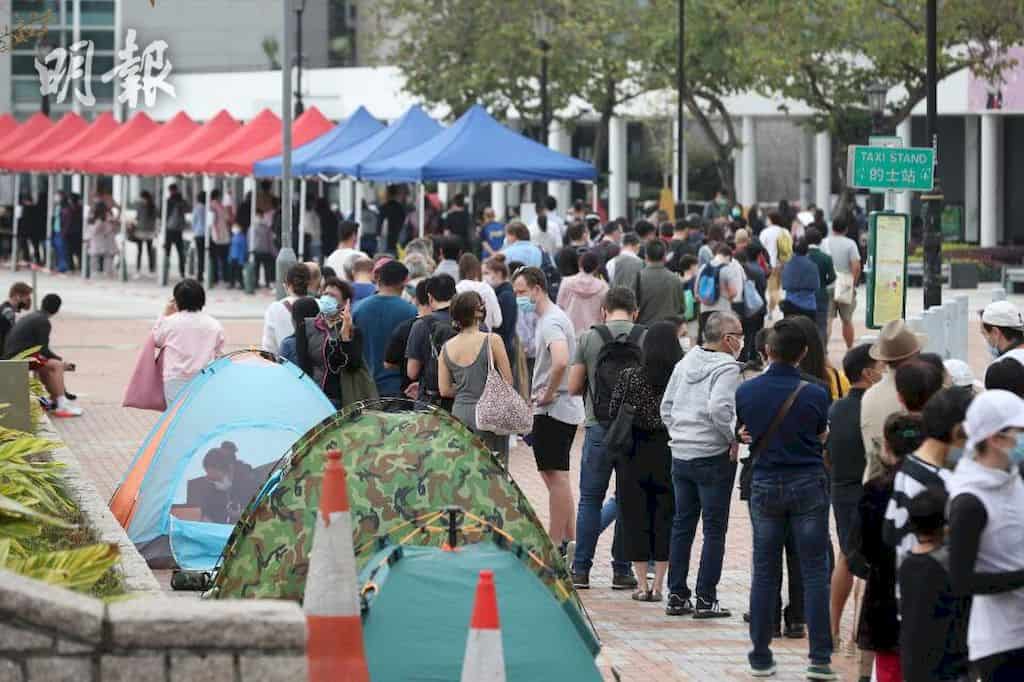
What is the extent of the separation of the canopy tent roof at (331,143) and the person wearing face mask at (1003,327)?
71.8 feet

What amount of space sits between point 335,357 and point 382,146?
17.5 m

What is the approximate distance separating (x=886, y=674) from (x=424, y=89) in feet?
137

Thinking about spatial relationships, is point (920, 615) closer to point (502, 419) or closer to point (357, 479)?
point (357, 479)

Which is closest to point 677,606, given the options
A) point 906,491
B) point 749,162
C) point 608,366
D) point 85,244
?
point 608,366

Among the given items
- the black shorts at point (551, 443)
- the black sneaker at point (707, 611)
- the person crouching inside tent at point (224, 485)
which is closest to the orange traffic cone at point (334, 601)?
the black sneaker at point (707, 611)

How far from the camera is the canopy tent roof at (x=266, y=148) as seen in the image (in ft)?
117

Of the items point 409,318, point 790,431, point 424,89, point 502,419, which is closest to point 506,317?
point 409,318

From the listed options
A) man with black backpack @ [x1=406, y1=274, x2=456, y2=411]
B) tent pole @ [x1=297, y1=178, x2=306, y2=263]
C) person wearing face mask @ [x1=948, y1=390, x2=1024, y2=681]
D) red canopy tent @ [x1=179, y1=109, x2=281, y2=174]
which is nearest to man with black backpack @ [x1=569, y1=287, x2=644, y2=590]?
man with black backpack @ [x1=406, y1=274, x2=456, y2=411]

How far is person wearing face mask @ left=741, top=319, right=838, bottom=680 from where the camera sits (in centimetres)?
935

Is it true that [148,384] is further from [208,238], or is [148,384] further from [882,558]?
[208,238]

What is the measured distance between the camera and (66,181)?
74.3 m

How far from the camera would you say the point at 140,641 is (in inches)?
226

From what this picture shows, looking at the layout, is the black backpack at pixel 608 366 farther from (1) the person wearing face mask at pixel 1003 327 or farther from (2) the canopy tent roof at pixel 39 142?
(2) the canopy tent roof at pixel 39 142

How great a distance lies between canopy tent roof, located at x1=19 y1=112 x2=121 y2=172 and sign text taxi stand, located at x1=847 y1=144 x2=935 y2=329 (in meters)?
28.7
